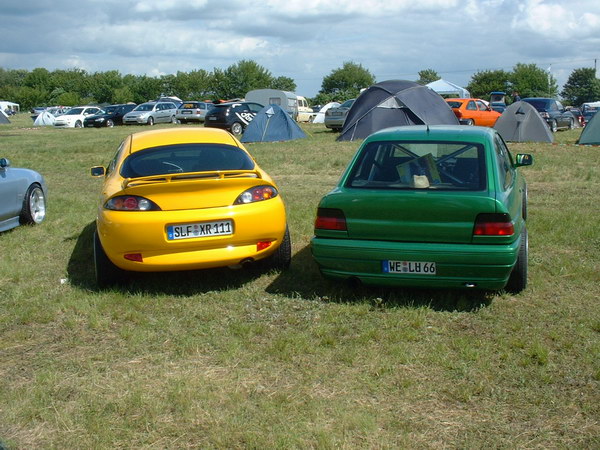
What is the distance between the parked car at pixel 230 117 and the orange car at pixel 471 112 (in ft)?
28.9

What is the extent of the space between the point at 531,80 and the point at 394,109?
293ft

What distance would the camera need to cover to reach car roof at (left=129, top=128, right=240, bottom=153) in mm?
6691

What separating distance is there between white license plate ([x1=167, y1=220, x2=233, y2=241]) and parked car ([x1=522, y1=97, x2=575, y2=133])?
75.8 feet

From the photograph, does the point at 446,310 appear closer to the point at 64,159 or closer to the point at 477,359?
the point at 477,359

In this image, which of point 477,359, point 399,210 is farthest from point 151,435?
point 399,210

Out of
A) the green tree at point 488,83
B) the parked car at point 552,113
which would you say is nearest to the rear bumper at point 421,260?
the parked car at point 552,113

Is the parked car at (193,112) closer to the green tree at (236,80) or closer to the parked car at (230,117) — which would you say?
the parked car at (230,117)

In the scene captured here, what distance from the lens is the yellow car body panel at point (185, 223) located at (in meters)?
5.61

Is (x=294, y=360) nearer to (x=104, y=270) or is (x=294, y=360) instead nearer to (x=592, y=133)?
(x=104, y=270)

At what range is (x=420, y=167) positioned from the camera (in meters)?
5.60

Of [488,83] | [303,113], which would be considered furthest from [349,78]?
[303,113]

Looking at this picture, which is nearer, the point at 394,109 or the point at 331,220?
the point at 331,220

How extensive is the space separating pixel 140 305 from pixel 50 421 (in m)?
1.98

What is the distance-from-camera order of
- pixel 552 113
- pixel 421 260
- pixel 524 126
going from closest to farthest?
pixel 421 260 → pixel 524 126 → pixel 552 113
